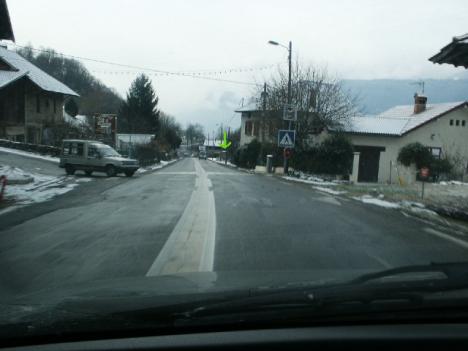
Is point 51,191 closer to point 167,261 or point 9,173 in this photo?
point 9,173

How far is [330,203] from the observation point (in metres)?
14.7

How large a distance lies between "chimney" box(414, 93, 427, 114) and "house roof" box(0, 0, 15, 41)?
3511 centimetres

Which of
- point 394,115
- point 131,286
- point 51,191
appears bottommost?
point 51,191

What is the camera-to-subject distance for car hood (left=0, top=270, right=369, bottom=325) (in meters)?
2.60

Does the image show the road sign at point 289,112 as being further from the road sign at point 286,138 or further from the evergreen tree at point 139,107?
the evergreen tree at point 139,107

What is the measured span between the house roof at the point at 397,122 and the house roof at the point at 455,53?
26747 millimetres

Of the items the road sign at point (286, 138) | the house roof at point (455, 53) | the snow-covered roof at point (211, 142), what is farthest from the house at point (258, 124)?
the snow-covered roof at point (211, 142)

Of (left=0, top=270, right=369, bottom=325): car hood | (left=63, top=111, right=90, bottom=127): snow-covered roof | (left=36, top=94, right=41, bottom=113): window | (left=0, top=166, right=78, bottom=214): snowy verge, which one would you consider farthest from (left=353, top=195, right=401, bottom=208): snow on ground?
(left=36, top=94, right=41, bottom=113): window

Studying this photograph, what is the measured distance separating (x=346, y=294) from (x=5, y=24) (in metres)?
19.4

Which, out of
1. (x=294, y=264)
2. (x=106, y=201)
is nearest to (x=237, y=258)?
(x=294, y=264)

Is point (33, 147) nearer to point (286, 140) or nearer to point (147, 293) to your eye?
point (286, 140)

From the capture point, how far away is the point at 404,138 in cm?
4103

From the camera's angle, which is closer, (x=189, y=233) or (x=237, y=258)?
(x=237, y=258)

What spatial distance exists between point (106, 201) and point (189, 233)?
618 centimetres
